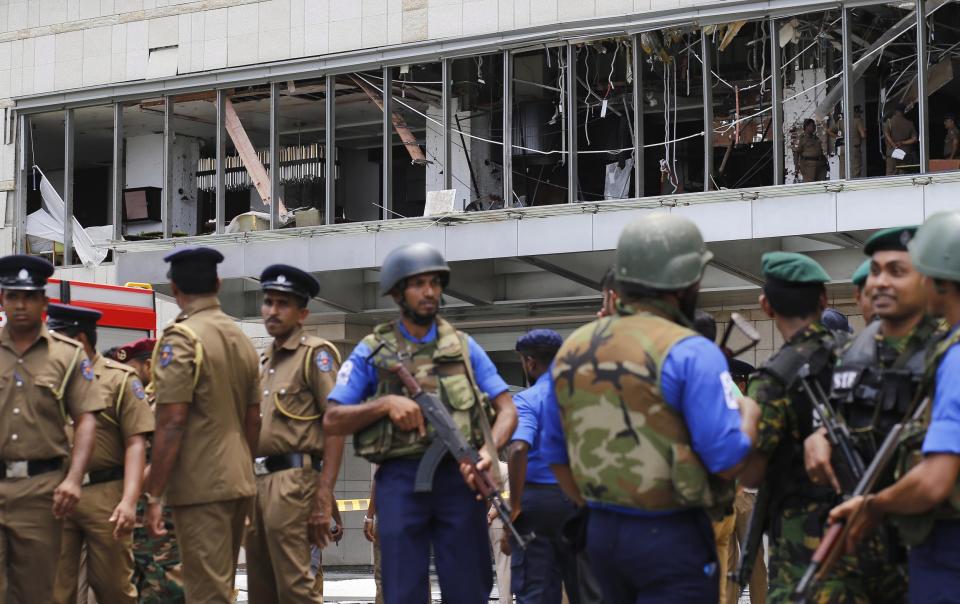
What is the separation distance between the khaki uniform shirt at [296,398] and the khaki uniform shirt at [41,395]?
3.19ft

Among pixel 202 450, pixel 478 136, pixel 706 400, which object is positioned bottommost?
pixel 202 450

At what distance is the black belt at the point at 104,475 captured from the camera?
28.5 feet

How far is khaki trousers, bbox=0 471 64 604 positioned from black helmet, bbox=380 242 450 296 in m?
2.12

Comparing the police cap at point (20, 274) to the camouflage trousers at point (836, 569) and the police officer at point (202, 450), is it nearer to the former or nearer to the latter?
the police officer at point (202, 450)

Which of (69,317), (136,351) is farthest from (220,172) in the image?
(69,317)

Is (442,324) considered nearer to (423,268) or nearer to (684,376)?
(423,268)

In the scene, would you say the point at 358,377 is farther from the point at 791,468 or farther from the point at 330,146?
the point at 330,146

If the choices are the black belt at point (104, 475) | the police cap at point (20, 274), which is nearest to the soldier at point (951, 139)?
the black belt at point (104, 475)

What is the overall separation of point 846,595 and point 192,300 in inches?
151

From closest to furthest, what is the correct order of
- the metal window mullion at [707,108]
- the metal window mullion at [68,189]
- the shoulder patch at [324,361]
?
the shoulder patch at [324,361], the metal window mullion at [707,108], the metal window mullion at [68,189]

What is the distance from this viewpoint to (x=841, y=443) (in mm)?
5406

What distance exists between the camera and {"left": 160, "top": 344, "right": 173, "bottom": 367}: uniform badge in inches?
296

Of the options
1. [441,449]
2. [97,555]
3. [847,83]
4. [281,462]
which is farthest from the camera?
[847,83]

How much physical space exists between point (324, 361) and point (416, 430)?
1.70 metres
